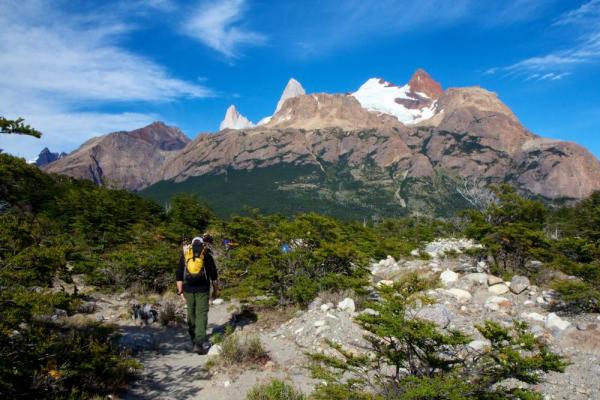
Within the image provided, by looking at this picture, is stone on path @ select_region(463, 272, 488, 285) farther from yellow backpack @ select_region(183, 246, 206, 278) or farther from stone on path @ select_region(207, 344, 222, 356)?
yellow backpack @ select_region(183, 246, 206, 278)

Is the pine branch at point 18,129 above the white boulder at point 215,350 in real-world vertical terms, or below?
above

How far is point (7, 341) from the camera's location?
4723 mm

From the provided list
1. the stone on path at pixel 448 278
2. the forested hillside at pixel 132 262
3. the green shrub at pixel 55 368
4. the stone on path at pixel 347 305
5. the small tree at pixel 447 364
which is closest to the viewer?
the small tree at pixel 447 364

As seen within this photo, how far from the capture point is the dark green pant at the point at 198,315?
315 inches

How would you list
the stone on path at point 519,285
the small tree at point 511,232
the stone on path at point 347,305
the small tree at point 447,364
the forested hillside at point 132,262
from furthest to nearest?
the small tree at point 511,232 < the stone on path at point 519,285 < the stone on path at point 347,305 < the forested hillside at point 132,262 < the small tree at point 447,364

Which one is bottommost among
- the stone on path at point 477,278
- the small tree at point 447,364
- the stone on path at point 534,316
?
the stone on path at point 534,316

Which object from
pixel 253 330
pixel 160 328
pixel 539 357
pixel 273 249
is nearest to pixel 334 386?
pixel 539 357

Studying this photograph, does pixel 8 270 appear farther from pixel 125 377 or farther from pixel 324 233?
pixel 324 233

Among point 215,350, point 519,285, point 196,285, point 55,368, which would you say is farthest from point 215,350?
point 519,285

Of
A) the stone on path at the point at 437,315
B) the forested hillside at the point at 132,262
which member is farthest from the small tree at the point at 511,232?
the stone on path at the point at 437,315

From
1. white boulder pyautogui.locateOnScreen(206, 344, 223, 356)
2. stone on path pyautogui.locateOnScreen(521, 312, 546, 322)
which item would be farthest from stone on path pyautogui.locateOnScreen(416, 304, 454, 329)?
white boulder pyautogui.locateOnScreen(206, 344, 223, 356)

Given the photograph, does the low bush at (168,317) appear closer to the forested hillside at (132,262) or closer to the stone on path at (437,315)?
the forested hillside at (132,262)

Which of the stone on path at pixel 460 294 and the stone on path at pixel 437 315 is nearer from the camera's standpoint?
the stone on path at pixel 437 315

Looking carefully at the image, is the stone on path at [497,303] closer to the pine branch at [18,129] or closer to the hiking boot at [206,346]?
the hiking boot at [206,346]
